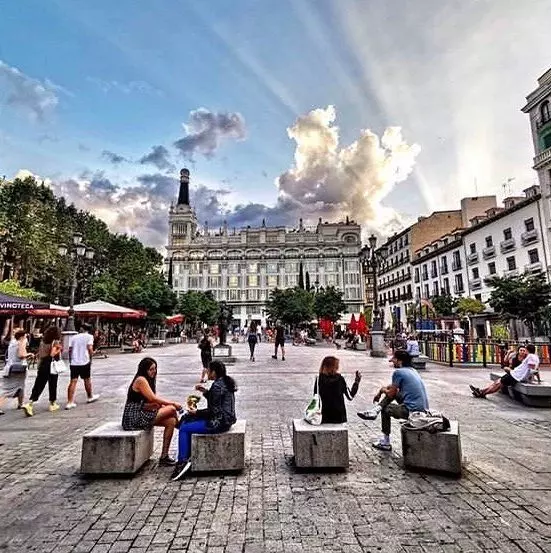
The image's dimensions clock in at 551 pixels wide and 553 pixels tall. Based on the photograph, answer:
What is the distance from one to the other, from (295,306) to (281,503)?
44.0 meters

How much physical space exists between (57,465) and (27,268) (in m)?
32.3

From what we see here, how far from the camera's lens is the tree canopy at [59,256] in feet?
95.9

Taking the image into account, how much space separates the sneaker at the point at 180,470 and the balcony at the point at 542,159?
33.0 metres

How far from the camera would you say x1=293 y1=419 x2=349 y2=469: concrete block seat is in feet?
14.5

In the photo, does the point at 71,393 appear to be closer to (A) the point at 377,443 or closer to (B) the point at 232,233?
(A) the point at 377,443

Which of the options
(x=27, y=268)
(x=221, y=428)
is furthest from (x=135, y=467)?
(x=27, y=268)

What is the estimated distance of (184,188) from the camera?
354 ft

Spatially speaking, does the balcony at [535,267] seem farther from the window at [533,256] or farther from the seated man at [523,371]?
the seated man at [523,371]

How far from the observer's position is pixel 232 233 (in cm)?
9575

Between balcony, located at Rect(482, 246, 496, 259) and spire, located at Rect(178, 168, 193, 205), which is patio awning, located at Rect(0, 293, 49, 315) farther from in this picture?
spire, located at Rect(178, 168, 193, 205)

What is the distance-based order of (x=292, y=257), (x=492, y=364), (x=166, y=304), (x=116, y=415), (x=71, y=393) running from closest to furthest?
1. (x=116, y=415)
2. (x=71, y=393)
3. (x=492, y=364)
4. (x=166, y=304)
5. (x=292, y=257)

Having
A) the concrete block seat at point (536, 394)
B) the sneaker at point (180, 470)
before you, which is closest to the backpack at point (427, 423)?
the sneaker at point (180, 470)

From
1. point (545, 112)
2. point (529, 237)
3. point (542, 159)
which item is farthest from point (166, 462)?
point (545, 112)

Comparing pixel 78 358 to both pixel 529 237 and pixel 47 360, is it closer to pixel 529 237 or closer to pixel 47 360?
pixel 47 360
